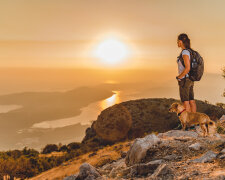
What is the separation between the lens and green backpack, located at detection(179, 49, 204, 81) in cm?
710

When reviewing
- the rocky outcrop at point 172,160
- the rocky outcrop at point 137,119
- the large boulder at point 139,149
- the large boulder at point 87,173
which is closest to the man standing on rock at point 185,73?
the rocky outcrop at point 172,160

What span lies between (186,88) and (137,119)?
1343 cm

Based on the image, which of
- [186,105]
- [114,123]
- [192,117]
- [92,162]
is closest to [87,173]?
[192,117]

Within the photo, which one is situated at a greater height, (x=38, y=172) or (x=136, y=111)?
(x=136, y=111)

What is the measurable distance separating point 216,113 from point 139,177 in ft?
57.4

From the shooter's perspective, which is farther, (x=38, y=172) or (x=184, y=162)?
(x=38, y=172)

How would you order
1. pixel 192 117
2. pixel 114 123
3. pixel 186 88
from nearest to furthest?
pixel 192 117 < pixel 186 88 < pixel 114 123

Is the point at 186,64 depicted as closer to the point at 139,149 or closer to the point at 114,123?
the point at 139,149

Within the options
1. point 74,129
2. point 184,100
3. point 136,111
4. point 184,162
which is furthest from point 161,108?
point 74,129

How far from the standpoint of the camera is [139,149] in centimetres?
659

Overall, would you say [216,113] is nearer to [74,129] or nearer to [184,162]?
[184,162]

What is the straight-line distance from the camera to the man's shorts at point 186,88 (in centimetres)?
735

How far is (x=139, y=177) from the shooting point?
201 inches

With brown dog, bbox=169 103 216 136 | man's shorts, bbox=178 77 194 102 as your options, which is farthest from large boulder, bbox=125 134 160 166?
man's shorts, bbox=178 77 194 102
